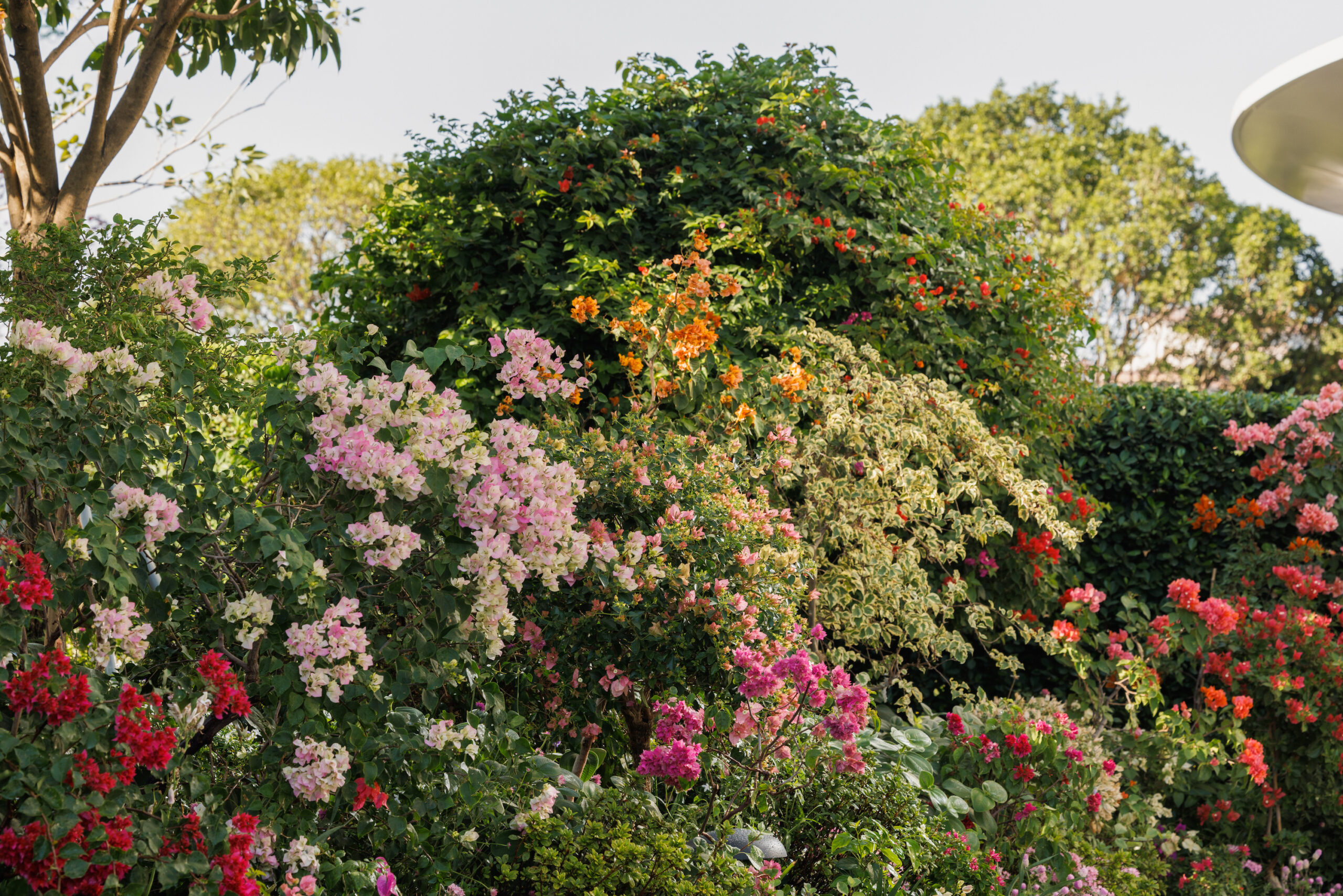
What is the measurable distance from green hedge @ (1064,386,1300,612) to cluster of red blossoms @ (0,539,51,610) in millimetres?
5709

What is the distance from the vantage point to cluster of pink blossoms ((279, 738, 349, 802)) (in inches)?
79.9

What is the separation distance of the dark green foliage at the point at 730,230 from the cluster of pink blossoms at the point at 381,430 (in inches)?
89.8

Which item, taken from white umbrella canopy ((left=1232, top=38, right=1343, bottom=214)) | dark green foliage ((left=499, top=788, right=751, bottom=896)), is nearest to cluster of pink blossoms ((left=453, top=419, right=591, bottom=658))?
dark green foliage ((left=499, top=788, right=751, bottom=896))

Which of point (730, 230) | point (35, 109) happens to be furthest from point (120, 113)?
point (730, 230)

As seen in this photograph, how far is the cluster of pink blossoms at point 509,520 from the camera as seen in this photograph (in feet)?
7.36

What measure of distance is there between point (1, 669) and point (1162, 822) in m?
5.08

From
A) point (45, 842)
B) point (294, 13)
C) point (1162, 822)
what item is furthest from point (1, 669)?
point (1162, 822)

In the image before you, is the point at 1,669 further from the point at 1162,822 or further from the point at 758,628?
the point at 1162,822

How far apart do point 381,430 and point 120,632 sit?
686 millimetres

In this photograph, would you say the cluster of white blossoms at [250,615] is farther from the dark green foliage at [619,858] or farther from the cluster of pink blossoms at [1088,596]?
the cluster of pink blossoms at [1088,596]

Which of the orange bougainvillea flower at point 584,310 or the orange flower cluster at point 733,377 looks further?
the orange flower cluster at point 733,377

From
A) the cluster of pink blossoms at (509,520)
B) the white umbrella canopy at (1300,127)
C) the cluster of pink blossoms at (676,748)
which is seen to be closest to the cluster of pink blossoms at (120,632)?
the cluster of pink blossoms at (509,520)

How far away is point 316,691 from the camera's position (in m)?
2.01

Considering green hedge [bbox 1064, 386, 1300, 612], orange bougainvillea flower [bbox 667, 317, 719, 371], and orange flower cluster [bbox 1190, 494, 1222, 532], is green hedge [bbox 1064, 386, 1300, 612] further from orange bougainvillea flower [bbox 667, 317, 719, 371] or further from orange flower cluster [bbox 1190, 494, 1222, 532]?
orange bougainvillea flower [bbox 667, 317, 719, 371]
